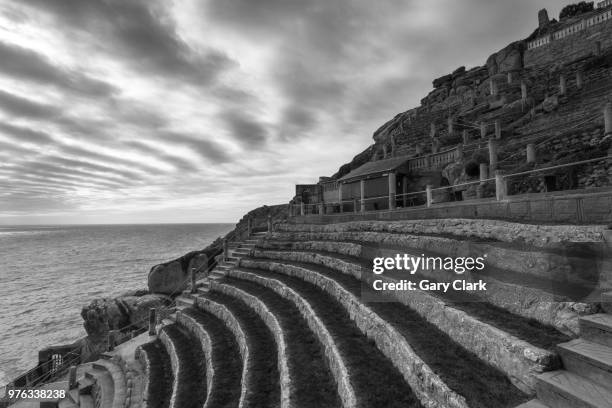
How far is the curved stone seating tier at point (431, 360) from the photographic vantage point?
3.45 m

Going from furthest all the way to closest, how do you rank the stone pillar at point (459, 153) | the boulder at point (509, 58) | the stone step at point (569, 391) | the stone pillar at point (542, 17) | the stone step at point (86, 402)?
the stone pillar at point (542, 17), the boulder at point (509, 58), the stone pillar at point (459, 153), the stone step at point (86, 402), the stone step at point (569, 391)

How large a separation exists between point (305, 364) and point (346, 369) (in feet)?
4.23

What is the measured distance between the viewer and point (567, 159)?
10352 mm

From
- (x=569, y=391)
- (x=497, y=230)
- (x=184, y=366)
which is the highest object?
(x=497, y=230)

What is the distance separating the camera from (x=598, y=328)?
11.7 feet

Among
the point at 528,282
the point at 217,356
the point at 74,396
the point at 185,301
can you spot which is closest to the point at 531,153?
the point at 528,282

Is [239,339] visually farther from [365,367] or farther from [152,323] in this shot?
[152,323]

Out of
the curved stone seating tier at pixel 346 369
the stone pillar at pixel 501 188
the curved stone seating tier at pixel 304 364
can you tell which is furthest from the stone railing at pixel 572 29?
the curved stone seating tier at pixel 304 364

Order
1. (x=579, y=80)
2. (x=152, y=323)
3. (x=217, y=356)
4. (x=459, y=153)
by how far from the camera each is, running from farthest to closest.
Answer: (x=579, y=80), (x=459, y=153), (x=152, y=323), (x=217, y=356)

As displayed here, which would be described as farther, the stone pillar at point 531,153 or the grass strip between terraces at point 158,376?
the stone pillar at point 531,153

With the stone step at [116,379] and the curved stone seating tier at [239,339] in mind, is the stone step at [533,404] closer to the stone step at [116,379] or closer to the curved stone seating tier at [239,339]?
the curved stone seating tier at [239,339]

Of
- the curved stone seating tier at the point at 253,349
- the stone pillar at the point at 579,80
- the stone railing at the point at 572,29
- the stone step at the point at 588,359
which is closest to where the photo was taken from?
the stone step at the point at 588,359

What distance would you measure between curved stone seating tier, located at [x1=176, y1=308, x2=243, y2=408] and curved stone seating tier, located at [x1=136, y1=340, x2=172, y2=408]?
1259mm

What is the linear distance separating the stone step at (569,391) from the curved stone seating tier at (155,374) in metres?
8.73
